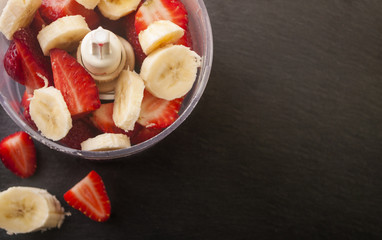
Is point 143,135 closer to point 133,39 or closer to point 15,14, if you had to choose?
point 133,39

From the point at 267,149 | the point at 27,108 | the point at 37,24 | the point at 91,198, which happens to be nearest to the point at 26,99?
the point at 27,108

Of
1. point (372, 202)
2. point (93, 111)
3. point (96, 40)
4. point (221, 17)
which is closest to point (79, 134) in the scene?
point (93, 111)

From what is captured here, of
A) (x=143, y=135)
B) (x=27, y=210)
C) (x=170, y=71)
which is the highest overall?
(x=170, y=71)

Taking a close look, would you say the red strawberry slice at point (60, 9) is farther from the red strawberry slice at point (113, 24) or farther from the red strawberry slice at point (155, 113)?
the red strawberry slice at point (155, 113)

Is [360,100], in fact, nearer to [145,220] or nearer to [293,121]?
[293,121]

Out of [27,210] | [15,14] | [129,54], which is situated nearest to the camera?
[15,14]

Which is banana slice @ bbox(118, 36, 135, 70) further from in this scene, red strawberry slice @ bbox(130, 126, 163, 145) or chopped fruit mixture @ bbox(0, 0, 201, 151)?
red strawberry slice @ bbox(130, 126, 163, 145)
